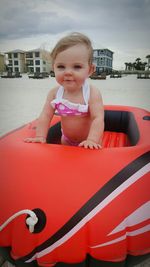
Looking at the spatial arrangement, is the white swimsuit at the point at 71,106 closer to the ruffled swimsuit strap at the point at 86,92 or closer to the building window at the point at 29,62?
the ruffled swimsuit strap at the point at 86,92

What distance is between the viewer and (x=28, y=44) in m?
0.93

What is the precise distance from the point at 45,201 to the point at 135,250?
224 millimetres

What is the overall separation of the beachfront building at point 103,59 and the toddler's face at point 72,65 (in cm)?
12

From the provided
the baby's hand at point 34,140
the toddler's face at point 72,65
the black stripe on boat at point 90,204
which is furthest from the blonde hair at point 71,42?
the black stripe on boat at point 90,204

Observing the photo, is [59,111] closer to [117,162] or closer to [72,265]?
[117,162]

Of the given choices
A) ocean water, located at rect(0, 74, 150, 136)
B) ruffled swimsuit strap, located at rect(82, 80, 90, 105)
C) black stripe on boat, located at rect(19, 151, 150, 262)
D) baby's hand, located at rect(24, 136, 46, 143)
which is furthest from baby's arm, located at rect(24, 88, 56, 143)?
ocean water, located at rect(0, 74, 150, 136)

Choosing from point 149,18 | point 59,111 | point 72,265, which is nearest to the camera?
point 72,265

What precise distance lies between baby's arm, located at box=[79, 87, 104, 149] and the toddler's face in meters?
0.10

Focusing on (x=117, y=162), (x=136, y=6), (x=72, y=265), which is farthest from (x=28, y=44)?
(x=72, y=265)

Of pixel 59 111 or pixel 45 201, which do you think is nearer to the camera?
pixel 45 201

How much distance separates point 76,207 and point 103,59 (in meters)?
0.58

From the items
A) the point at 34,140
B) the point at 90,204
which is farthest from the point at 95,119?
the point at 90,204

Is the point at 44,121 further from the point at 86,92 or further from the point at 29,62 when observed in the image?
the point at 29,62

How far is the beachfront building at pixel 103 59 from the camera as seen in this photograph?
876mm
